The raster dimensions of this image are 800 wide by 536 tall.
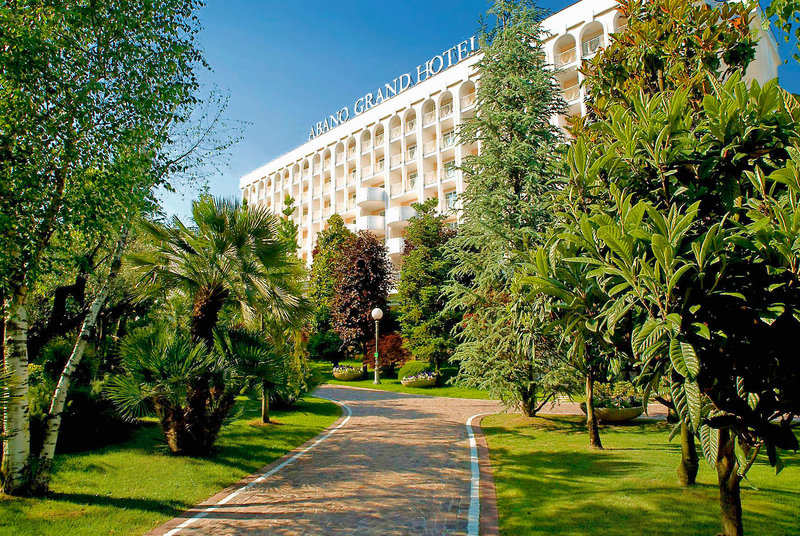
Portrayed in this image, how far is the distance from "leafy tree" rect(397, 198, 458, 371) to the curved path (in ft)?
43.3

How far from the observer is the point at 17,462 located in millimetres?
6660

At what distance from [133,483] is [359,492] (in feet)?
12.0

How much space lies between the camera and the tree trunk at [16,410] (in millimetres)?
6609

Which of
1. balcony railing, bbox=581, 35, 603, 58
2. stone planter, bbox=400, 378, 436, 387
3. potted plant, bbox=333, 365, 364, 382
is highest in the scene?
balcony railing, bbox=581, 35, 603, 58

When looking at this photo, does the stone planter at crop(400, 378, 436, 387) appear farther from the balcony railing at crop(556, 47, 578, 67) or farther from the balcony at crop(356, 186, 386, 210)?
the balcony railing at crop(556, 47, 578, 67)

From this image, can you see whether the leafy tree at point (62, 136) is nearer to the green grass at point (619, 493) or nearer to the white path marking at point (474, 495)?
the white path marking at point (474, 495)

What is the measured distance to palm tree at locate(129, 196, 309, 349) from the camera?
9.89 meters

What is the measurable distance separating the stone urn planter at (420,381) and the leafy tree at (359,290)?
205 inches

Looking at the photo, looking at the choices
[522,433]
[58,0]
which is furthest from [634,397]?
[58,0]

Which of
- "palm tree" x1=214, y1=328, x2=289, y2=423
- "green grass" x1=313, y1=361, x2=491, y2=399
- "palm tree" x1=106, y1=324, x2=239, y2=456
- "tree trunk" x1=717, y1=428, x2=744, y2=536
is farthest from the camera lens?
"green grass" x1=313, y1=361, x2=491, y2=399

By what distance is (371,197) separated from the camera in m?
40.9

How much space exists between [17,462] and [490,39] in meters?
16.0

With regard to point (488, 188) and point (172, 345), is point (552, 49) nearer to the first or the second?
point (488, 188)

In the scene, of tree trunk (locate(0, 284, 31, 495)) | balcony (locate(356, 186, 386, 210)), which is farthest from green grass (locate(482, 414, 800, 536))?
balcony (locate(356, 186, 386, 210))
